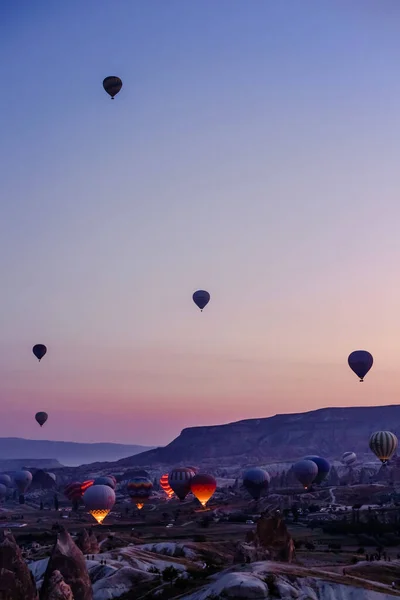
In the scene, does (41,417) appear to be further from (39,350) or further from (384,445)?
(384,445)

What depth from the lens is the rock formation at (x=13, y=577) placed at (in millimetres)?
29953

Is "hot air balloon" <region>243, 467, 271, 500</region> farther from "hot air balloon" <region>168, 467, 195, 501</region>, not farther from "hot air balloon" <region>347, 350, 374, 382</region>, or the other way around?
"hot air balloon" <region>347, 350, 374, 382</region>

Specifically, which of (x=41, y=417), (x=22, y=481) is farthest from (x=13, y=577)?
(x=22, y=481)

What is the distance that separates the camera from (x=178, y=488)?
121 m

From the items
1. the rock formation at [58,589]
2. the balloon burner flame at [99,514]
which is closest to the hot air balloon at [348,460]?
the balloon burner flame at [99,514]

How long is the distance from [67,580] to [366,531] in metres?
53.4

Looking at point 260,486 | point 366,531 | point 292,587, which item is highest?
point 260,486

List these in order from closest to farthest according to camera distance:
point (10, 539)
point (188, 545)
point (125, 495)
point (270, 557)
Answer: point (10, 539) → point (270, 557) → point (188, 545) → point (125, 495)

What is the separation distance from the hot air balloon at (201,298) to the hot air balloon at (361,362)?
65.1ft

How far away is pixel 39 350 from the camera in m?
100

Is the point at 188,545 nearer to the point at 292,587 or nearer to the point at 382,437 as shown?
the point at 292,587

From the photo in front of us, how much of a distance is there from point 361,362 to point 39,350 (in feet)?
137

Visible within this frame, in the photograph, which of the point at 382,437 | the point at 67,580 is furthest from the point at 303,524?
the point at 67,580

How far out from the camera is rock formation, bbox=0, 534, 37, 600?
30.0 meters
